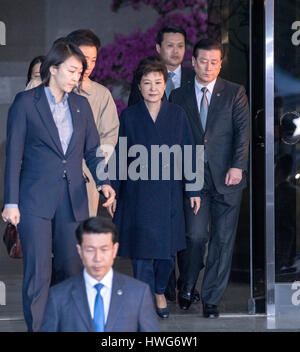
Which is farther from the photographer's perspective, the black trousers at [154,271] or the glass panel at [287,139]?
the glass panel at [287,139]

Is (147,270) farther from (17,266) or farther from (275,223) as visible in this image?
(17,266)

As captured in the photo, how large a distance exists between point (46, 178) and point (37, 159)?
104mm

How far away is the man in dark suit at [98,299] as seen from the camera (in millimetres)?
4059

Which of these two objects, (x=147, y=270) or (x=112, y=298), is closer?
(x=112, y=298)

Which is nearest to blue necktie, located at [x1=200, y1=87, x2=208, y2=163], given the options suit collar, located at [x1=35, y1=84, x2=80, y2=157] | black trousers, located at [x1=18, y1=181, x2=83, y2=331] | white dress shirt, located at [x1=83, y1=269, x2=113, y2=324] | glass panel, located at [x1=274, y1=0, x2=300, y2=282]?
glass panel, located at [x1=274, y1=0, x2=300, y2=282]

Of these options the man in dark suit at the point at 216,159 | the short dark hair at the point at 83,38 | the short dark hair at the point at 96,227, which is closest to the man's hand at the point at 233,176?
the man in dark suit at the point at 216,159

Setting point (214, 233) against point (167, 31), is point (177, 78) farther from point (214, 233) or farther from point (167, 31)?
point (214, 233)

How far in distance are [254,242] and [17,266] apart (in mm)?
1696

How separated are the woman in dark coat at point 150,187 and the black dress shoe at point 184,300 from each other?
30cm

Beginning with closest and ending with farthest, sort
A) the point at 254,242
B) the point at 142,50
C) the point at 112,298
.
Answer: the point at 112,298 < the point at 254,242 < the point at 142,50

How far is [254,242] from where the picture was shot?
237 inches

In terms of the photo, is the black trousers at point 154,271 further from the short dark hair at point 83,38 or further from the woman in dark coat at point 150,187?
the short dark hair at point 83,38

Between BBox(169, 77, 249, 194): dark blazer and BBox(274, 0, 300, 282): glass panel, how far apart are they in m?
0.22
